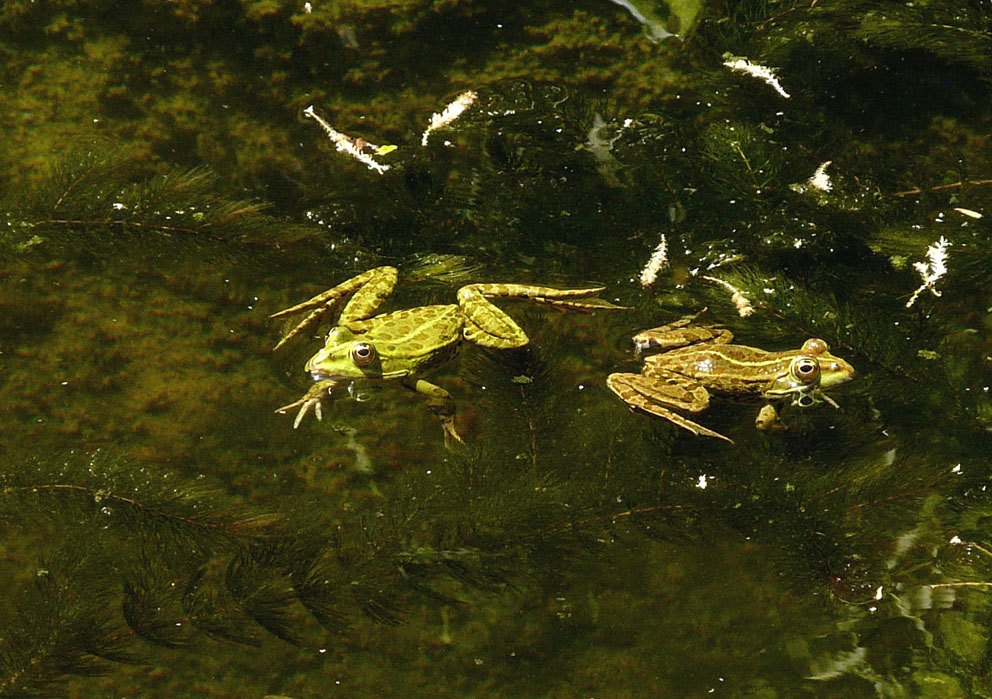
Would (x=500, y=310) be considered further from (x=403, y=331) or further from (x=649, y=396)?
(x=649, y=396)

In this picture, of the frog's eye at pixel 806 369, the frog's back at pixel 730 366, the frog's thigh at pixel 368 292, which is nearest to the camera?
the frog's eye at pixel 806 369

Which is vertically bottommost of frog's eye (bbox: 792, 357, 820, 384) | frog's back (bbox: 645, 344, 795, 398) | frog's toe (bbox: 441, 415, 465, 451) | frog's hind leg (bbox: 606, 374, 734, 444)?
frog's toe (bbox: 441, 415, 465, 451)

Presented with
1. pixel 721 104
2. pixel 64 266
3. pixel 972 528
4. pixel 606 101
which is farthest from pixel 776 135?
pixel 64 266

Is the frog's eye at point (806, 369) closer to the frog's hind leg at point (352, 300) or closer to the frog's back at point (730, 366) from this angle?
the frog's back at point (730, 366)

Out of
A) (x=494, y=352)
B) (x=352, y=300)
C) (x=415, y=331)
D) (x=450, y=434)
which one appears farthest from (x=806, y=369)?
(x=352, y=300)

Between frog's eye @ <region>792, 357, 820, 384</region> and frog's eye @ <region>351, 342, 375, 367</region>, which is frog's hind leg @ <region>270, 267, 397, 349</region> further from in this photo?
frog's eye @ <region>792, 357, 820, 384</region>

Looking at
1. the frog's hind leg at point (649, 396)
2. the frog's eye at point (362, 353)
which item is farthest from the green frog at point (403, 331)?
the frog's hind leg at point (649, 396)

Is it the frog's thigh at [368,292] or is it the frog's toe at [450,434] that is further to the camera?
the frog's thigh at [368,292]

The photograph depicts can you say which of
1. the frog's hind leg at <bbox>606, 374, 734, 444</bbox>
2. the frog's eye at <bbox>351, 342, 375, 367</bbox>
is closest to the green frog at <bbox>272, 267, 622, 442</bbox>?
the frog's eye at <bbox>351, 342, 375, 367</bbox>
